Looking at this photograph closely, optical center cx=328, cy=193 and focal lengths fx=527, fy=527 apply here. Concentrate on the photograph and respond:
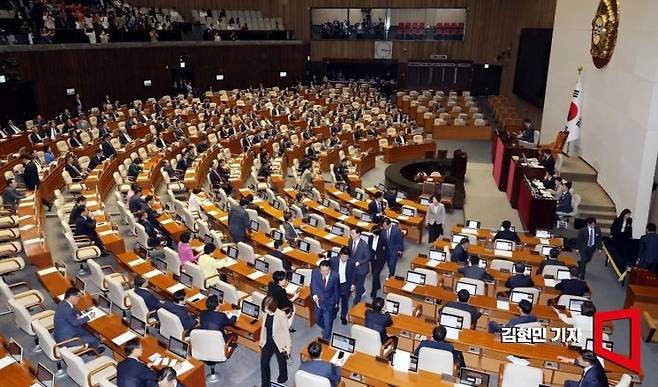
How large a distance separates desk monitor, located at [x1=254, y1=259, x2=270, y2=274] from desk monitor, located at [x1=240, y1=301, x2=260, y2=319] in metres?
1.82

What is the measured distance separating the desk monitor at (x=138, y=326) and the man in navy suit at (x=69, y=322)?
0.61 metres

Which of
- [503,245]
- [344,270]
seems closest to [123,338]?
[344,270]

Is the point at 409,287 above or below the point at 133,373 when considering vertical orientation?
below

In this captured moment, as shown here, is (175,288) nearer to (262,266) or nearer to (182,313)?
(182,313)

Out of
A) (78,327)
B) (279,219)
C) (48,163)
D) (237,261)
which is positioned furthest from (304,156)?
(78,327)

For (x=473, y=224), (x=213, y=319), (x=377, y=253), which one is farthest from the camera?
(x=473, y=224)

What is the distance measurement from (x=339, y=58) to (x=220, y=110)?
15151 millimetres

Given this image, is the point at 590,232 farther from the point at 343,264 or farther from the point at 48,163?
the point at 48,163

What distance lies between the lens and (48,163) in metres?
17.7

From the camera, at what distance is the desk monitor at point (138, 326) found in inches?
327

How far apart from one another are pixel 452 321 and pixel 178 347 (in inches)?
170

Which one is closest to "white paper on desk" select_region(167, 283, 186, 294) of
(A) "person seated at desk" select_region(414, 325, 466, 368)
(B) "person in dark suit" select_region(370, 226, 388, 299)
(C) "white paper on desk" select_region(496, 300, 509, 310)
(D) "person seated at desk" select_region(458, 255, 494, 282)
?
(B) "person in dark suit" select_region(370, 226, 388, 299)

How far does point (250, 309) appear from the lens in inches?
354

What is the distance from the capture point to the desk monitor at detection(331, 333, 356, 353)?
25.5 ft
